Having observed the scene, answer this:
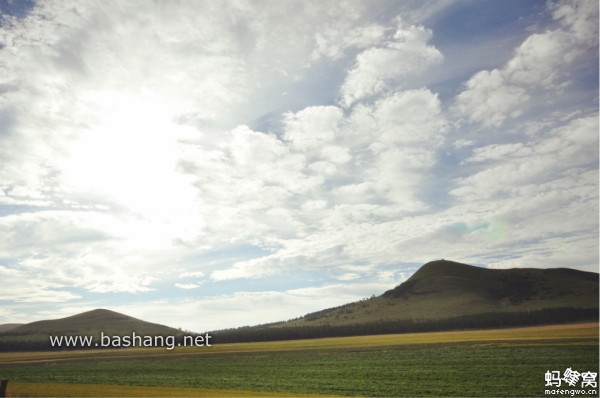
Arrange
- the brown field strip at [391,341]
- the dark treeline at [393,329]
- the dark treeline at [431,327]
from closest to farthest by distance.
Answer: the brown field strip at [391,341] < the dark treeline at [431,327] < the dark treeline at [393,329]

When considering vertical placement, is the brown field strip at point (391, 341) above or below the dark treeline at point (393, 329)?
above

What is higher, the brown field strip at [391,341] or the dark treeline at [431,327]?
the brown field strip at [391,341]

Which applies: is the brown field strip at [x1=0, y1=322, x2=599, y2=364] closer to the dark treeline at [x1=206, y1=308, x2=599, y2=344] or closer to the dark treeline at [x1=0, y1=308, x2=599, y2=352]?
the dark treeline at [x1=206, y1=308, x2=599, y2=344]

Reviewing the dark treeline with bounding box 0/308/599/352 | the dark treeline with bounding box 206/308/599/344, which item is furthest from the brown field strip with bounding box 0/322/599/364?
the dark treeline with bounding box 0/308/599/352

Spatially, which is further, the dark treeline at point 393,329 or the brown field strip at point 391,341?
the dark treeline at point 393,329

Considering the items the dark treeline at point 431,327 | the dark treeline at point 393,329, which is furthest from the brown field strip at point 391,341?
the dark treeline at point 393,329

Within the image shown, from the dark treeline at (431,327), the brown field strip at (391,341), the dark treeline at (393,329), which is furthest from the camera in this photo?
the dark treeline at (393,329)

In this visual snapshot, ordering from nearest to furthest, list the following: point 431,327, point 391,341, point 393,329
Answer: point 391,341 < point 431,327 < point 393,329

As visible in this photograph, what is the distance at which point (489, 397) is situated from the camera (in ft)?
97.9

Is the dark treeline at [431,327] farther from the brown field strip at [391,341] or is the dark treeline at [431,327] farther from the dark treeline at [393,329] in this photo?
the brown field strip at [391,341]

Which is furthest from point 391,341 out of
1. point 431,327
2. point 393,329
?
point 431,327

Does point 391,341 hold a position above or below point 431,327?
above

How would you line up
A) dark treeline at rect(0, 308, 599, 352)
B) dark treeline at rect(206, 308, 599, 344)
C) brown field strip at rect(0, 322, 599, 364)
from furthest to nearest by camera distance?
dark treeline at rect(0, 308, 599, 352)
dark treeline at rect(206, 308, 599, 344)
brown field strip at rect(0, 322, 599, 364)

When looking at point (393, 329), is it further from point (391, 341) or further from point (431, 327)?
point (391, 341)
